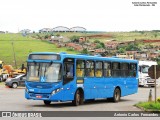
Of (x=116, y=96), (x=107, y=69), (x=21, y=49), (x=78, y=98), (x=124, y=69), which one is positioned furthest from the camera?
(x=21, y=49)

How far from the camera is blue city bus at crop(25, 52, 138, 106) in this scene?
24156 mm

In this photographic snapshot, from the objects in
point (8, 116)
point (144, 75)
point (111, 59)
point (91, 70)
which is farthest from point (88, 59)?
point (144, 75)

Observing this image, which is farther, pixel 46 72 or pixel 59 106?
pixel 59 106

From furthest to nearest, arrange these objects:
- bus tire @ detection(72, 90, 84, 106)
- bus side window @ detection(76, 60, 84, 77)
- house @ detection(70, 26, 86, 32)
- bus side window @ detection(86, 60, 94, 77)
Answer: house @ detection(70, 26, 86, 32) < bus side window @ detection(86, 60, 94, 77) < bus side window @ detection(76, 60, 84, 77) < bus tire @ detection(72, 90, 84, 106)

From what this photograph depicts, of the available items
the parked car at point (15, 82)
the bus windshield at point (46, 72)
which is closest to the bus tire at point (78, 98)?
the bus windshield at point (46, 72)

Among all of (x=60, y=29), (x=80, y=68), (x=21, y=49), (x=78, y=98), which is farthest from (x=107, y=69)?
(x=60, y=29)

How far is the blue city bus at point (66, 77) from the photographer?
24.2 m

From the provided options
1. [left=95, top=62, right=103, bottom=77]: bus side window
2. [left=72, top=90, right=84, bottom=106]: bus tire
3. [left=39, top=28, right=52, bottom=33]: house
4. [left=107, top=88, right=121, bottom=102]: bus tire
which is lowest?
[left=107, top=88, right=121, bottom=102]: bus tire

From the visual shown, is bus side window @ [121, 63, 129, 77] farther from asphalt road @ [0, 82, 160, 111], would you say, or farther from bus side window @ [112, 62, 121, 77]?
asphalt road @ [0, 82, 160, 111]

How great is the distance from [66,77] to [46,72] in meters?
0.98

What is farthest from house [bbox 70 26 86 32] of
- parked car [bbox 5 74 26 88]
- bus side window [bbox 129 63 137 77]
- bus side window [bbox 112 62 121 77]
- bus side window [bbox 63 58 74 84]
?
bus side window [bbox 63 58 74 84]

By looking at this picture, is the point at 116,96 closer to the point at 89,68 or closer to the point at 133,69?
the point at 133,69

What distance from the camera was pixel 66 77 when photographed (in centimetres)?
2456

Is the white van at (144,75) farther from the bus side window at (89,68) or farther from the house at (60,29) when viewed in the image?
the house at (60,29)
